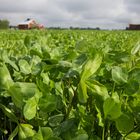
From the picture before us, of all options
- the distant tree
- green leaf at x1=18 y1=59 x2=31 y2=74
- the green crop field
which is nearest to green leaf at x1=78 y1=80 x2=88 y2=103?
the green crop field

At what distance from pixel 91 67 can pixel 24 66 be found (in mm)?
300

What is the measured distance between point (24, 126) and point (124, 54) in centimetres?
42

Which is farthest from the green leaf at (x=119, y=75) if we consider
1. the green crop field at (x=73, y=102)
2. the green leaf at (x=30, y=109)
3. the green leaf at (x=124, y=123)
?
the green leaf at (x=30, y=109)

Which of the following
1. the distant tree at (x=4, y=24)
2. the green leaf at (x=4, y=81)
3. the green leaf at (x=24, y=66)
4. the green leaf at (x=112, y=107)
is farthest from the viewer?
the distant tree at (x=4, y=24)

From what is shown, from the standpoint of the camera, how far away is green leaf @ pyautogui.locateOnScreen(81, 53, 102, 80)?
899 mm

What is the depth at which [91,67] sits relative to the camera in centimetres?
93

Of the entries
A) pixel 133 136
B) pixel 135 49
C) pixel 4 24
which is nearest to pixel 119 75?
pixel 133 136

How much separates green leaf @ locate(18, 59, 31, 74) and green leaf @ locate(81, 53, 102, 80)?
28cm

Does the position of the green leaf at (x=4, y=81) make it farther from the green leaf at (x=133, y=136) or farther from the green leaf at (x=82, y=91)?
the green leaf at (x=133, y=136)

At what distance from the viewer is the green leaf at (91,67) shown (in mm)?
899

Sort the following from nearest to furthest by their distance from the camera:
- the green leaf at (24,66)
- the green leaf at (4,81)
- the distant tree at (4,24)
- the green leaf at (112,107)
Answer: the green leaf at (112,107) → the green leaf at (4,81) → the green leaf at (24,66) → the distant tree at (4,24)

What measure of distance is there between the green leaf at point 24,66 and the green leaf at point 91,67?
0.28m

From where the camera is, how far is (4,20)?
182ft

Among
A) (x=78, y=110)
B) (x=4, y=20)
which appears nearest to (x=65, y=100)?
(x=78, y=110)
